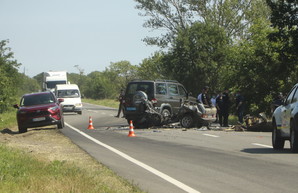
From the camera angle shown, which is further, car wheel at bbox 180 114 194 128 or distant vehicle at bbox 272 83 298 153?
car wheel at bbox 180 114 194 128

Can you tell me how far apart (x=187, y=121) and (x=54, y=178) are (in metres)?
16.7

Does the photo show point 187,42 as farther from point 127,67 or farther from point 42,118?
point 127,67

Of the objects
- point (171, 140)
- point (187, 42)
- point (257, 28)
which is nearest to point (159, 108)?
point (171, 140)

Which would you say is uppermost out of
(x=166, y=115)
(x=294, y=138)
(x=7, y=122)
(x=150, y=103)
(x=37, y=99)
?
(x=37, y=99)

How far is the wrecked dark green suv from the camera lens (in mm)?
25859

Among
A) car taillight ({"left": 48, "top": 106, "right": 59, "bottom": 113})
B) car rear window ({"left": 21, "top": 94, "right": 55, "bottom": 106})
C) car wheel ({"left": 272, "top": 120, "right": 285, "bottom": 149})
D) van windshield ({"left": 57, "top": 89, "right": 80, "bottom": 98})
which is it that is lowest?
car wheel ({"left": 272, "top": 120, "right": 285, "bottom": 149})

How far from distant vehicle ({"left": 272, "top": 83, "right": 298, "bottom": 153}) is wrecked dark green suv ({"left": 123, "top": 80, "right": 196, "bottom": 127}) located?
10134 millimetres

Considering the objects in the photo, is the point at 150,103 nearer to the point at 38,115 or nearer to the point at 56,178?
the point at 38,115

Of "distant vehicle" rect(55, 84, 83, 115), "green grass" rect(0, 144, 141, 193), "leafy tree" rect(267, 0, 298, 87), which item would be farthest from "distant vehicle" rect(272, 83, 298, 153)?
"distant vehicle" rect(55, 84, 83, 115)

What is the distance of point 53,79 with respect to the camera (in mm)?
52562

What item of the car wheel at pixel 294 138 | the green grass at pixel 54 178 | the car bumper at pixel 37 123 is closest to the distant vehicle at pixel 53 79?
the car bumper at pixel 37 123

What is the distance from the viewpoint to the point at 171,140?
744 inches

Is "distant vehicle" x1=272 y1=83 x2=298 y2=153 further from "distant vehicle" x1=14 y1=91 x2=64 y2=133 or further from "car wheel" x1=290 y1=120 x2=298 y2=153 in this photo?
"distant vehicle" x1=14 y1=91 x2=64 y2=133

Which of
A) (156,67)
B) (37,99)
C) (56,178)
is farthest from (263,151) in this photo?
(156,67)
